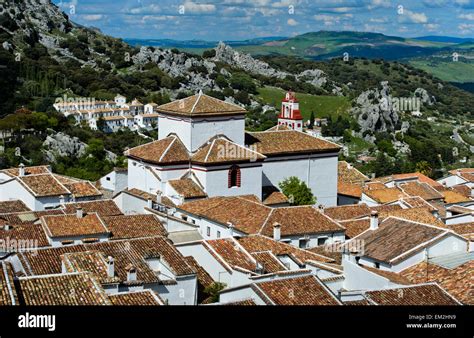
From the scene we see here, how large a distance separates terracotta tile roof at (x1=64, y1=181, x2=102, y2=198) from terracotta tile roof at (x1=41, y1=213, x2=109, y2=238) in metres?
9.06

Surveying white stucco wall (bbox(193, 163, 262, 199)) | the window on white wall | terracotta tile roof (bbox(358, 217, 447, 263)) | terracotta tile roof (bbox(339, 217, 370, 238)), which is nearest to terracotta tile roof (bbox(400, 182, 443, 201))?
white stucco wall (bbox(193, 163, 262, 199))

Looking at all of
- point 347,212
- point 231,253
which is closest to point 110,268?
point 231,253

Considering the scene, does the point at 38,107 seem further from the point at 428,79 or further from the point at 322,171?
the point at 428,79

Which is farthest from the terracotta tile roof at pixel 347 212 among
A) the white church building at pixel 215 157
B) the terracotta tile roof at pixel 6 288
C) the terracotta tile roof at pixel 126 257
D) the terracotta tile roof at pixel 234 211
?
the terracotta tile roof at pixel 6 288

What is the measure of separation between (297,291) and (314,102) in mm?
104931

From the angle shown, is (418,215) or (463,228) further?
(418,215)

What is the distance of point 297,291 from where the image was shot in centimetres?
1392

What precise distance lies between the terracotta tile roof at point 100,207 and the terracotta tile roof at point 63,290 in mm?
16499

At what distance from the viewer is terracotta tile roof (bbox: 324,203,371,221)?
99.8ft

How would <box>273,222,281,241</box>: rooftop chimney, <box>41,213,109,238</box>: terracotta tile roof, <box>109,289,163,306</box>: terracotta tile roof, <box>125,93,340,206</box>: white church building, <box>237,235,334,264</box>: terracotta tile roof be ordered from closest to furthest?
<box>109,289,163,306</box>: terracotta tile roof, <box>237,235,334,264</box>: terracotta tile roof, <box>41,213,109,238</box>: terracotta tile roof, <box>273,222,281,241</box>: rooftop chimney, <box>125,93,340,206</box>: white church building

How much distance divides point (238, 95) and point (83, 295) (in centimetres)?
9806

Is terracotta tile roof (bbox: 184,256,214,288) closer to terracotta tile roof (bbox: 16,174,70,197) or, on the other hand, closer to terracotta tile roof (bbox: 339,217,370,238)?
terracotta tile roof (bbox: 339,217,370,238)

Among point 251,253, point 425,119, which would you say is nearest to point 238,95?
point 425,119

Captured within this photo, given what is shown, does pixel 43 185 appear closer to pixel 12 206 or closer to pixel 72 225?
pixel 12 206
